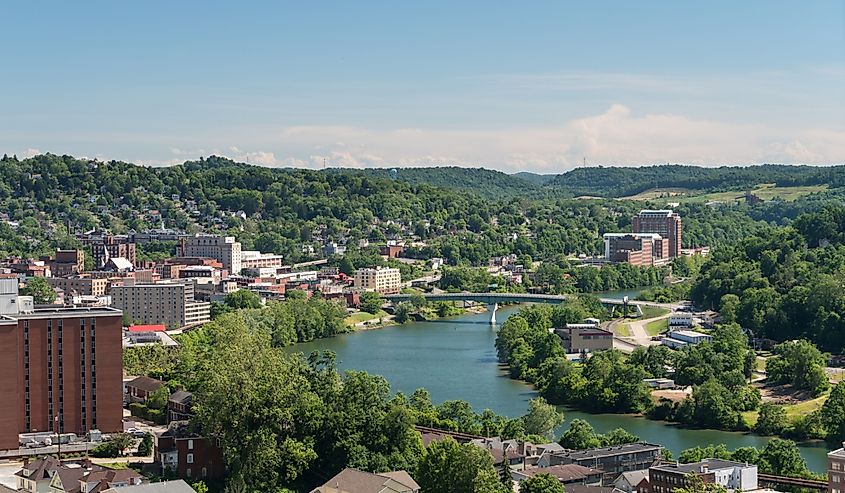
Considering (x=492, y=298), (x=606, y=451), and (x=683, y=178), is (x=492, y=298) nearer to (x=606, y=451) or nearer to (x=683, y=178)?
(x=606, y=451)

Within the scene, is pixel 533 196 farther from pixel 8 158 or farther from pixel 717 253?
pixel 717 253

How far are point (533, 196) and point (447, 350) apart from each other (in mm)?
69218

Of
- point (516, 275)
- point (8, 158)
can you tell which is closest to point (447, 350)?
point (516, 275)

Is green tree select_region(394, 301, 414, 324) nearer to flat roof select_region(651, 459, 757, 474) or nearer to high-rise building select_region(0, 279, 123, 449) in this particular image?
high-rise building select_region(0, 279, 123, 449)

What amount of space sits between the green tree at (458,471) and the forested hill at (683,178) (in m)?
70.1

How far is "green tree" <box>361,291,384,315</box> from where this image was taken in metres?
43.1

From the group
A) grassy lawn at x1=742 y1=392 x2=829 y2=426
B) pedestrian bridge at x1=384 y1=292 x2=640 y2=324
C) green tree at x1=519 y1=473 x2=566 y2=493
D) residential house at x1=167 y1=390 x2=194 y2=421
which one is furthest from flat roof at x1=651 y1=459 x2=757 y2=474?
pedestrian bridge at x1=384 y1=292 x2=640 y2=324

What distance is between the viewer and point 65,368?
19.4m

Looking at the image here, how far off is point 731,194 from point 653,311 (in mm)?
51491

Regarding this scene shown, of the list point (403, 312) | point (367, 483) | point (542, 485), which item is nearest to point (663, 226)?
point (403, 312)

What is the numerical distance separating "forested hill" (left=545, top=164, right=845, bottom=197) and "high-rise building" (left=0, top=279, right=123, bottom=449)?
2707 inches

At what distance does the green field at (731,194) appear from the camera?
84125mm

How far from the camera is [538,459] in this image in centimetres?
1900

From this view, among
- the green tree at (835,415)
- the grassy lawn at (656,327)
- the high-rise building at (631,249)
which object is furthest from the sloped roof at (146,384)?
the high-rise building at (631,249)
